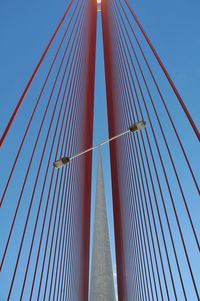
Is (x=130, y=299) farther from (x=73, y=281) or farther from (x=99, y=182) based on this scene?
(x=99, y=182)

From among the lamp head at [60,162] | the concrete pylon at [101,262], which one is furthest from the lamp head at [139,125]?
the concrete pylon at [101,262]

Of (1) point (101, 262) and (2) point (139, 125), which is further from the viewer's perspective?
(2) point (139, 125)

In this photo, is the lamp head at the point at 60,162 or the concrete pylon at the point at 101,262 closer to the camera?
the concrete pylon at the point at 101,262

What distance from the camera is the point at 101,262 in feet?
23.6

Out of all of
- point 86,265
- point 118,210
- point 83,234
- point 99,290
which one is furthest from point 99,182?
point 99,290

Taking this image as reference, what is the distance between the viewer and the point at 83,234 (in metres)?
9.99

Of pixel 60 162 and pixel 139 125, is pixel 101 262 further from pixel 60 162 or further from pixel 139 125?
pixel 139 125

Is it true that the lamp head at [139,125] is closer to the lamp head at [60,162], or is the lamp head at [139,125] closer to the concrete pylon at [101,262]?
the lamp head at [60,162]

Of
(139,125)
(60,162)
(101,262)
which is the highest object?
(139,125)

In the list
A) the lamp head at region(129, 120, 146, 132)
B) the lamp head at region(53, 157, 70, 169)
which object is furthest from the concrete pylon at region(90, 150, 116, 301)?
the lamp head at region(129, 120, 146, 132)

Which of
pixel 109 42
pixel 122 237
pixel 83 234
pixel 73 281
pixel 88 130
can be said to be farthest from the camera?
pixel 109 42

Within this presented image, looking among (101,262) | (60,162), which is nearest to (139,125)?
(60,162)

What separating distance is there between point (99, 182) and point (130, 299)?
2.93 m

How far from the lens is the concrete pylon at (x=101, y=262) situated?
6738 millimetres
